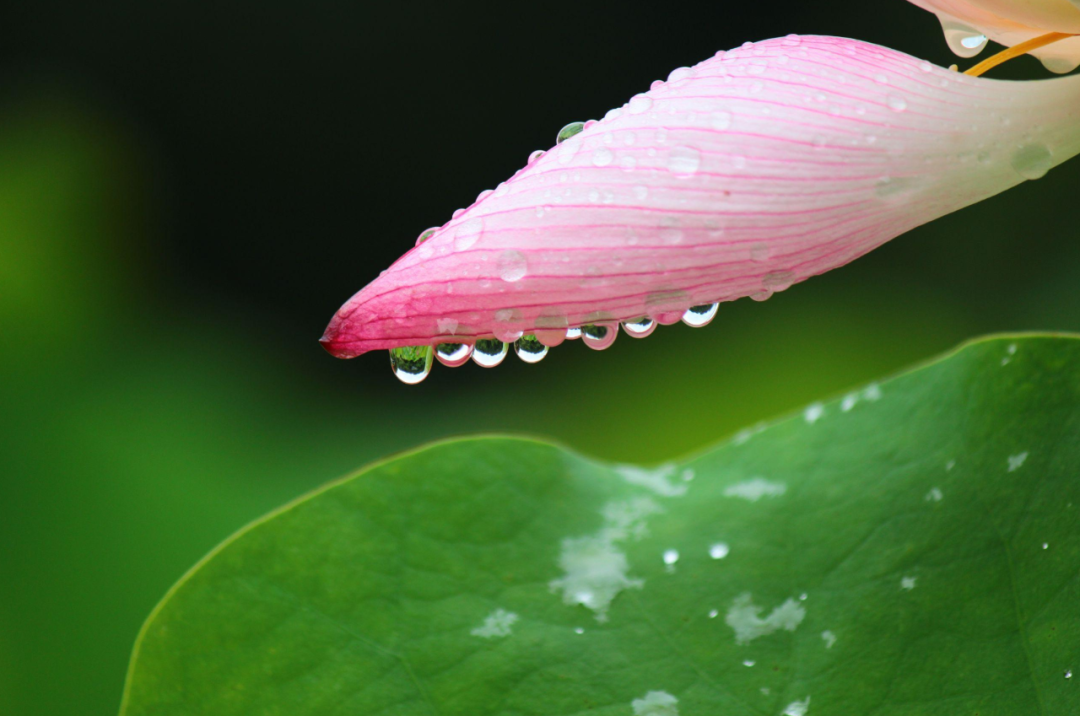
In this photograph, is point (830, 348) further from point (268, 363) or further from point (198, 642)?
point (198, 642)

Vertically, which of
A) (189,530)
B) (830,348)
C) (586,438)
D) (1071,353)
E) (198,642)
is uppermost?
(830,348)

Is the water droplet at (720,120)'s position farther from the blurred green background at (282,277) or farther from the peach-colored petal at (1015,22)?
the blurred green background at (282,277)

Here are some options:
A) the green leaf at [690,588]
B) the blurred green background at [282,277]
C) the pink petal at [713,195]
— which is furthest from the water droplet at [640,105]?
the blurred green background at [282,277]

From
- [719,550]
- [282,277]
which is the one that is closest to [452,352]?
[719,550]

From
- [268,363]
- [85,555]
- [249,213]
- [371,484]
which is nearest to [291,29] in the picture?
[249,213]

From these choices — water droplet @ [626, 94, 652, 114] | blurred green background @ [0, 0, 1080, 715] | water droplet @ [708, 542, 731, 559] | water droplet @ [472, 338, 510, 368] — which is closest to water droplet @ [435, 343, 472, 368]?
water droplet @ [472, 338, 510, 368]

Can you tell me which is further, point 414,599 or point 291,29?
point 291,29

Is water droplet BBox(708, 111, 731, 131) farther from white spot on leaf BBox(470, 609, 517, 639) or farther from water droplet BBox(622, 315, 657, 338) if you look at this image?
white spot on leaf BBox(470, 609, 517, 639)
